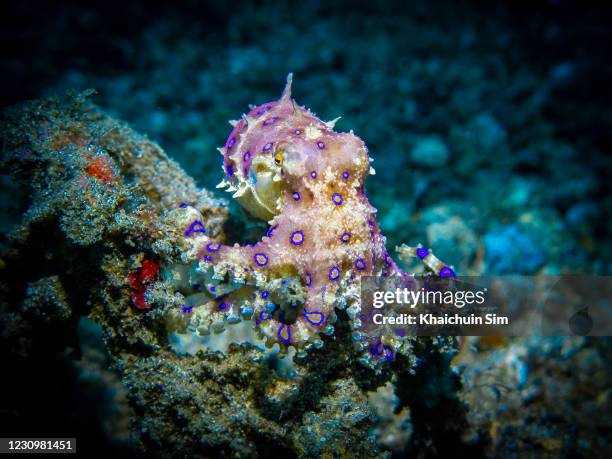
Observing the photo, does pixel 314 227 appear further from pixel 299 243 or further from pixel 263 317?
pixel 263 317

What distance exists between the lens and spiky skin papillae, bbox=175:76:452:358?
8.06 feet

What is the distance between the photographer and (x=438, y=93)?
308 inches

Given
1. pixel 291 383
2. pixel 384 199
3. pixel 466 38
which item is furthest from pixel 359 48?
pixel 291 383

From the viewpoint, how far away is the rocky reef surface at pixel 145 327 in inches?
109

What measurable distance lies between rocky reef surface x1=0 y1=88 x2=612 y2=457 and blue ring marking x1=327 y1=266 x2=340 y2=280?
45 centimetres

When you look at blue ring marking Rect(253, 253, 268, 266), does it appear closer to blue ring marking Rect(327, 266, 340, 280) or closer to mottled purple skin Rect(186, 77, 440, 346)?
mottled purple skin Rect(186, 77, 440, 346)

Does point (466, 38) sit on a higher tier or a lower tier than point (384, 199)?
higher

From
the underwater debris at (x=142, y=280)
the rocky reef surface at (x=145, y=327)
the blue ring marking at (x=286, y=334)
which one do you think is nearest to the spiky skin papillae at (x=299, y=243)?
the blue ring marking at (x=286, y=334)

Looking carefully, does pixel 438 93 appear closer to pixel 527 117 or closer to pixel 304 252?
pixel 527 117

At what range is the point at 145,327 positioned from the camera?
3.00m

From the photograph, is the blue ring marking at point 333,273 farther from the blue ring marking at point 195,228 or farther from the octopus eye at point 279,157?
the blue ring marking at point 195,228

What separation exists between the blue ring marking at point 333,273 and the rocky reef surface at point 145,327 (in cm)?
45

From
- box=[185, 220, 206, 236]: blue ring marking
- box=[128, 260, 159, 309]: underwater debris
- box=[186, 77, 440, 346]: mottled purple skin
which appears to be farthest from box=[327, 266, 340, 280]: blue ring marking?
box=[128, 260, 159, 309]: underwater debris

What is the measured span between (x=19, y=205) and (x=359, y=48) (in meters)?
7.36
